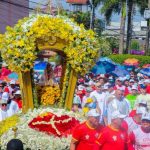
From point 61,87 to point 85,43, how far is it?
133 centimetres

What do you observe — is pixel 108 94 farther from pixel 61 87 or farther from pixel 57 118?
pixel 57 118

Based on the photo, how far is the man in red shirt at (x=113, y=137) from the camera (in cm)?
812

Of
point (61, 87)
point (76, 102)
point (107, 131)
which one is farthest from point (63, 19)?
point (107, 131)

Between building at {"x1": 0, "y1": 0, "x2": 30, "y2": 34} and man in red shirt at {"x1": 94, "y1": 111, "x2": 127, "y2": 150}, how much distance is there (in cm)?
4536

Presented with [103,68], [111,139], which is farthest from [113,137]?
[103,68]

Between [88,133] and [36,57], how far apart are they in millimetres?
3489

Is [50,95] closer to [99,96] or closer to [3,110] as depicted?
[3,110]

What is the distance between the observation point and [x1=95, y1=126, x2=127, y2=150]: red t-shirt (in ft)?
26.7

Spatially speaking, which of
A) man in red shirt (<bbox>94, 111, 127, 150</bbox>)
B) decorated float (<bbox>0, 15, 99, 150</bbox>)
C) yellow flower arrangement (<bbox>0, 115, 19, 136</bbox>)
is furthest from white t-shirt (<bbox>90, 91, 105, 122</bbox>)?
man in red shirt (<bbox>94, 111, 127, 150</bbox>)

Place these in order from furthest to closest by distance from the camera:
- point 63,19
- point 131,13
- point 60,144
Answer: point 131,13, point 63,19, point 60,144

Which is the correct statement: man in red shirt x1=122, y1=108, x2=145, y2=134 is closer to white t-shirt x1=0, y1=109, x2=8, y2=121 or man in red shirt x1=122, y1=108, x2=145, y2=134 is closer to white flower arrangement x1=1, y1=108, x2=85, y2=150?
white flower arrangement x1=1, y1=108, x2=85, y2=150

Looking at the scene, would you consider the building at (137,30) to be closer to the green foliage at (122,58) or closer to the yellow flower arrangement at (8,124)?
the green foliage at (122,58)

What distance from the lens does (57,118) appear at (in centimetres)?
1096

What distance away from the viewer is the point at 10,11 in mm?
56469
